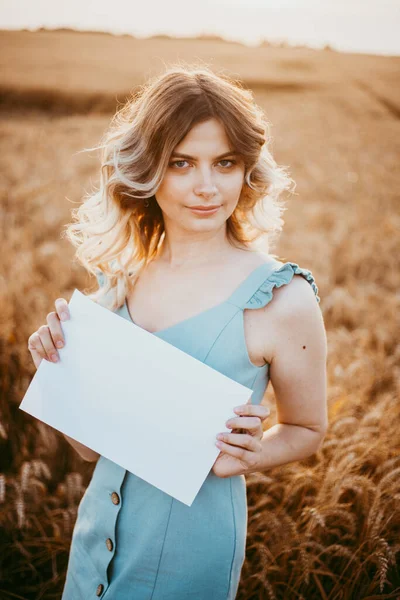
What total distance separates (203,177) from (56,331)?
606 mm

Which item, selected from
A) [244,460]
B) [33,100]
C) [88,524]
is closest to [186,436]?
[244,460]

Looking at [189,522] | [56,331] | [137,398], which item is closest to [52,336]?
[56,331]

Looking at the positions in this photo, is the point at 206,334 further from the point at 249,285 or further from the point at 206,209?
the point at 206,209

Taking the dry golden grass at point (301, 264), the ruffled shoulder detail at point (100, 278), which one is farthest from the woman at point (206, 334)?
the dry golden grass at point (301, 264)

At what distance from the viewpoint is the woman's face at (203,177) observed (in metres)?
1.32

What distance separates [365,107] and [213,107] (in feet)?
38.4

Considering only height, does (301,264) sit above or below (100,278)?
above

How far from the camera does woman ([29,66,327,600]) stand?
50.1 inches

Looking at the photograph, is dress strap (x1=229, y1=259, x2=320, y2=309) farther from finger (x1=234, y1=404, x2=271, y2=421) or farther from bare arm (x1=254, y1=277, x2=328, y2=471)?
finger (x1=234, y1=404, x2=271, y2=421)

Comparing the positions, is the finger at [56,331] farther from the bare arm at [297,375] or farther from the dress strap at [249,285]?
the bare arm at [297,375]

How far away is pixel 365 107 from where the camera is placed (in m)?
11.4

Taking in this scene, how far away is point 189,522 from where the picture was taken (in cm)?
134

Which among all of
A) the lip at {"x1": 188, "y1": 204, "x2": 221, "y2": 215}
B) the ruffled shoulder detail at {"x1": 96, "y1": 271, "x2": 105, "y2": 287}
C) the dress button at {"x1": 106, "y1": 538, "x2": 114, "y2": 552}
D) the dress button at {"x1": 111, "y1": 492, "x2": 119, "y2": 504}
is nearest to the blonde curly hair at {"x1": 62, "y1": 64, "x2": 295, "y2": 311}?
the ruffled shoulder detail at {"x1": 96, "y1": 271, "x2": 105, "y2": 287}

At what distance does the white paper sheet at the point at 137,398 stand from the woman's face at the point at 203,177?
40cm
